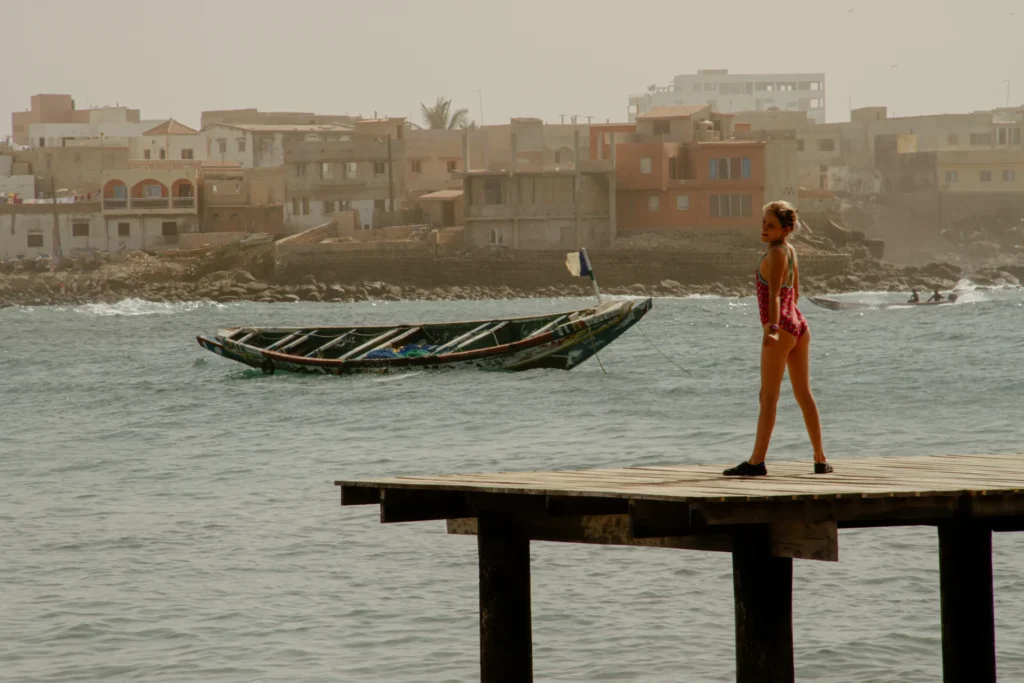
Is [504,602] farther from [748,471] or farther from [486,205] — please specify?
[486,205]

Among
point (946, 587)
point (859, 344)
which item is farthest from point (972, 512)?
point (859, 344)

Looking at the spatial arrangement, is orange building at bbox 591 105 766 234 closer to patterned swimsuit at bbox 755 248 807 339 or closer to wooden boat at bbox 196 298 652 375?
wooden boat at bbox 196 298 652 375

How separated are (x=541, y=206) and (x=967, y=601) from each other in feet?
248

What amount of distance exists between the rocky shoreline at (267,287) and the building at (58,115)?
102ft

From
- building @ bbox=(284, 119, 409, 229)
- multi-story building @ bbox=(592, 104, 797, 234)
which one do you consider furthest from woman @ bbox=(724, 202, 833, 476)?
building @ bbox=(284, 119, 409, 229)

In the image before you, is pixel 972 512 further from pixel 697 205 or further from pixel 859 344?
pixel 697 205

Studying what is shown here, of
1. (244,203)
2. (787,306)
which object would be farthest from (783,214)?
(244,203)

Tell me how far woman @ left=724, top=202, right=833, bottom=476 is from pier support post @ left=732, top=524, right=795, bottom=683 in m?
1.01

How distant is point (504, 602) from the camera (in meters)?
8.53

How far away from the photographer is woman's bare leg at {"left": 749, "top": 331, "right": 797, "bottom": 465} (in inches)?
344

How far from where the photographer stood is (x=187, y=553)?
1530cm

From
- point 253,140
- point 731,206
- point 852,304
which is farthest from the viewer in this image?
point 253,140

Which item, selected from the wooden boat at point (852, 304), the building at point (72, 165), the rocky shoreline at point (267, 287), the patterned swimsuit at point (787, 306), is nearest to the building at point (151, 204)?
the rocky shoreline at point (267, 287)

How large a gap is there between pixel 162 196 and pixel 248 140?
14.6 meters
